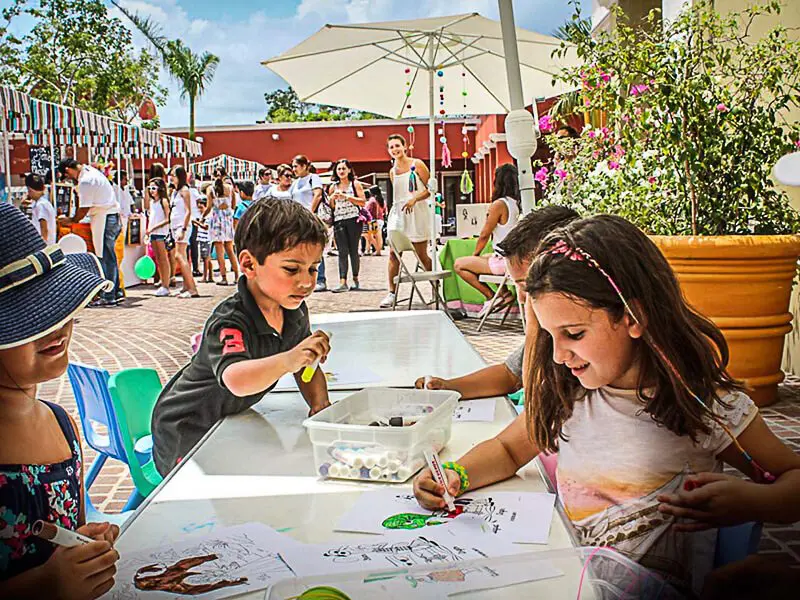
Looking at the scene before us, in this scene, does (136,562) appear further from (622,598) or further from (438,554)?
(622,598)

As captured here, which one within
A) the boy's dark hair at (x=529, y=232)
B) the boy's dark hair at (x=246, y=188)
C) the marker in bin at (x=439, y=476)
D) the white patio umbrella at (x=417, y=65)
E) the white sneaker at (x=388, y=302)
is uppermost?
the white patio umbrella at (x=417, y=65)

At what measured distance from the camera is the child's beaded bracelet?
55.7 inches

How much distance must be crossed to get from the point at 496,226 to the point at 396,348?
473 centimetres

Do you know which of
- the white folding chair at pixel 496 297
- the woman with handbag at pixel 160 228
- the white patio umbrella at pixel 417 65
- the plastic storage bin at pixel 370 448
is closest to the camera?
the plastic storage bin at pixel 370 448

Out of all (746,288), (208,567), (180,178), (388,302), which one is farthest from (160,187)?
(208,567)

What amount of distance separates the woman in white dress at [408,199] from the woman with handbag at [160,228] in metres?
3.47

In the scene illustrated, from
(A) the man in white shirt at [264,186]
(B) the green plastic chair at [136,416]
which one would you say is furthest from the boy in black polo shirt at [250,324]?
(A) the man in white shirt at [264,186]

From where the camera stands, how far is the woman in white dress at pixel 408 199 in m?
8.59

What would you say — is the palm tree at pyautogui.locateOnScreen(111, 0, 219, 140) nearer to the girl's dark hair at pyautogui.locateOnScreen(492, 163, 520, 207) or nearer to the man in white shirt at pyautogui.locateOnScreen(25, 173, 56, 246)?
the man in white shirt at pyautogui.locateOnScreen(25, 173, 56, 246)

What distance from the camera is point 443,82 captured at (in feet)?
35.2

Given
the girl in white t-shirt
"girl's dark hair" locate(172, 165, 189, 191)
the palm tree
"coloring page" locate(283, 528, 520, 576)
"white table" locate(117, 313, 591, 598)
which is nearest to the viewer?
"coloring page" locate(283, 528, 520, 576)

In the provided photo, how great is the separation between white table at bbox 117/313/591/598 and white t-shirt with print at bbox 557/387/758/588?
0.27 ft

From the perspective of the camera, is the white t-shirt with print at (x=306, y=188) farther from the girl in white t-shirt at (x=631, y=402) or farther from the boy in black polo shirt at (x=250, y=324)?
the girl in white t-shirt at (x=631, y=402)

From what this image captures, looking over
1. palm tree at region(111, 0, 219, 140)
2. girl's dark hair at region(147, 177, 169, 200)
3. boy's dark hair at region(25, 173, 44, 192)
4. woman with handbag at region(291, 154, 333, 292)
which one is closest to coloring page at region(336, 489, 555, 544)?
woman with handbag at region(291, 154, 333, 292)
